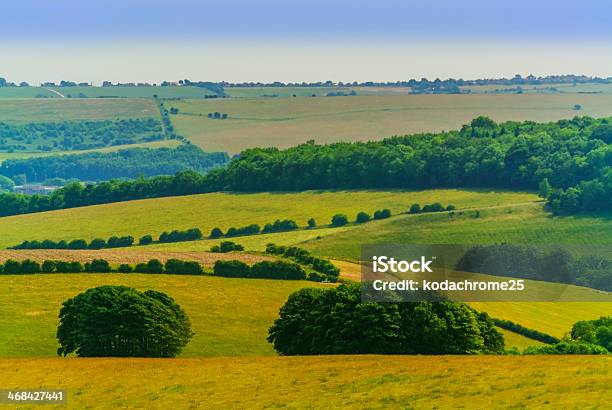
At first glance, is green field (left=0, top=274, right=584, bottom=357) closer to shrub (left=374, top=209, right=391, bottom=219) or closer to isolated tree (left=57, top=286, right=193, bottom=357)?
isolated tree (left=57, top=286, right=193, bottom=357)

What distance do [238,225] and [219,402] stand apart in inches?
4133

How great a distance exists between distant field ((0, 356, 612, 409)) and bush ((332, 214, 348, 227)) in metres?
91.0

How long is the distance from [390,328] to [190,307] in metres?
27.4

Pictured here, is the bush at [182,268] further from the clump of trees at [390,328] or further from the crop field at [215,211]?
the crop field at [215,211]

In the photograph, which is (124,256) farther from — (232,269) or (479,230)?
(479,230)

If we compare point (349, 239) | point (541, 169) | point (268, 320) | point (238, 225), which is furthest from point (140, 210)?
point (268, 320)

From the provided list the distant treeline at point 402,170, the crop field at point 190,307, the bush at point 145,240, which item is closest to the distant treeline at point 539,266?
the crop field at point 190,307

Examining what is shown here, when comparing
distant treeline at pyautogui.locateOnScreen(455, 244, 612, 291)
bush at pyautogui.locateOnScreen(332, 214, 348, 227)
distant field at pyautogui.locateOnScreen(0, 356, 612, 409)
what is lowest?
bush at pyautogui.locateOnScreen(332, 214, 348, 227)

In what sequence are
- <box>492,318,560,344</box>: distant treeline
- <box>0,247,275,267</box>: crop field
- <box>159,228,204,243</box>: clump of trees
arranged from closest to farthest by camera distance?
1. <box>492,318,560,344</box>: distant treeline
2. <box>0,247,275,267</box>: crop field
3. <box>159,228,204,243</box>: clump of trees

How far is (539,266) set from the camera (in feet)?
352

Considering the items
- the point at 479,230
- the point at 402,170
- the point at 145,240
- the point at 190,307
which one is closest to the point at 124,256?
the point at 190,307

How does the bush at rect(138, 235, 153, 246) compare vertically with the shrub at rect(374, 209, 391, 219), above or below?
below

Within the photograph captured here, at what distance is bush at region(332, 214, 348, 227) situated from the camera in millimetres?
149000

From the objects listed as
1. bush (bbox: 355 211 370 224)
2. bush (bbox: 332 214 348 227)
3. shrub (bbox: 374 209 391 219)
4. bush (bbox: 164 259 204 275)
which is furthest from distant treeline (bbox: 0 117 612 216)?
bush (bbox: 164 259 204 275)
